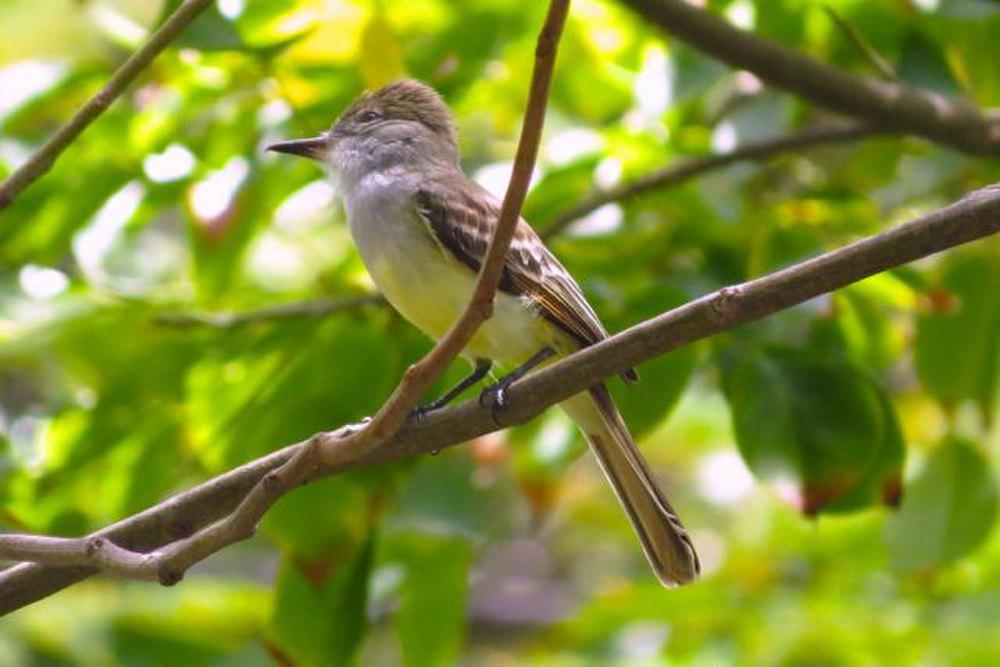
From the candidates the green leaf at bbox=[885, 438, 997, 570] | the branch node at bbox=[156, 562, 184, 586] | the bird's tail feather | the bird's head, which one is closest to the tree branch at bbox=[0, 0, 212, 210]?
the branch node at bbox=[156, 562, 184, 586]

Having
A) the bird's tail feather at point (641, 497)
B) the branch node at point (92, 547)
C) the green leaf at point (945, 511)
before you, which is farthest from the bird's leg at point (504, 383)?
the green leaf at point (945, 511)

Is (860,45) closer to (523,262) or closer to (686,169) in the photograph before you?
(686,169)

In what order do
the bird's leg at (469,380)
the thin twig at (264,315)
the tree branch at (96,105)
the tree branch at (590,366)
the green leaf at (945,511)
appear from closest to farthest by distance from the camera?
1. the tree branch at (590,366)
2. the tree branch at (96,105)
3. the green leaf at (945,511)
4. the bird's leg at (469,380)
5. the thin twig at (264,315)

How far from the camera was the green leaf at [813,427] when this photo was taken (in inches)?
146

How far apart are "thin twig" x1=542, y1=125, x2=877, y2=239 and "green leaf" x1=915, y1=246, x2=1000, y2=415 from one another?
0.59 m

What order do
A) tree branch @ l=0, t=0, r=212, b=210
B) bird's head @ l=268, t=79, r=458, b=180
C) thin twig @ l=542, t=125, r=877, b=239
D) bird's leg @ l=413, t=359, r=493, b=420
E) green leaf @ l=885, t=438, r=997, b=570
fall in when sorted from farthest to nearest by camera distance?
bird's head @ l=268, t=79, r=458, b=180, thin twig @ l=542, t=125, r=877, b=239, bird's leg @ l=413, t=359, r=493, b=420, green leaf @ l=885, t=438, r=997, b=570, tree branch @ l=0, t=0, r=212, b=210

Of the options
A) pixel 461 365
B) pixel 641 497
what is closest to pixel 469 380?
pixel 461 365

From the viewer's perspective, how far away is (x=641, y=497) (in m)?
4.02

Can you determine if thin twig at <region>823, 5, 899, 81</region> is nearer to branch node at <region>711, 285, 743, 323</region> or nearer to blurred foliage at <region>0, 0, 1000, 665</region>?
blurred foliage at <region>0, 0, 1000, 665</region>

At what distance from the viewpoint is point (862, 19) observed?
4566 millimetres

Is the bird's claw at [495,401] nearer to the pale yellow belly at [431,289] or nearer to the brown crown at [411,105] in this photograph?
the pale yellow belly at [431,289]

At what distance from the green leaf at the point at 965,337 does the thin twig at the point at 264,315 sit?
1.49m

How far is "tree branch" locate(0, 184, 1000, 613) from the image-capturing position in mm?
2512

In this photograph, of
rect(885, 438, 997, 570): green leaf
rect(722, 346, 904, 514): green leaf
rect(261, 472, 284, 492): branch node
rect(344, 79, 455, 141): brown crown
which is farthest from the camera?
rect(344, 79, 455, 141): brown crown
